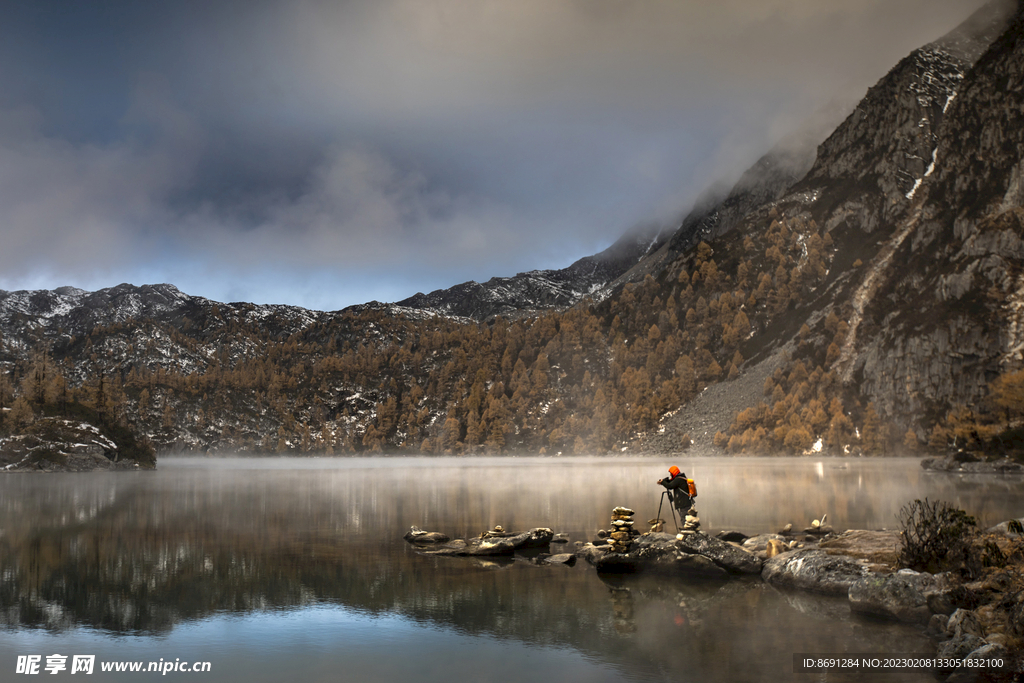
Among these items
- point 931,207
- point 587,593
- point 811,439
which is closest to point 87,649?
point 587,593

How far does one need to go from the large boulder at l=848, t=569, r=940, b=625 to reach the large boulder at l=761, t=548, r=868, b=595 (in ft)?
2.52

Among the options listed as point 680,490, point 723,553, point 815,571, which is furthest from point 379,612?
point 680,490

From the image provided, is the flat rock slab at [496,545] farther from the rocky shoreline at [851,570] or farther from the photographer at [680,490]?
the photographer at [680,490]

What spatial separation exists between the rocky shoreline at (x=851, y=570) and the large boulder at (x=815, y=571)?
3cm

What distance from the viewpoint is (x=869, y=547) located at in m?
19.9

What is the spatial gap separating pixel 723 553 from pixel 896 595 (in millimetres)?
5768

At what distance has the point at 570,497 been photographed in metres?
46.2

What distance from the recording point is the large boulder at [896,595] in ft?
46.3

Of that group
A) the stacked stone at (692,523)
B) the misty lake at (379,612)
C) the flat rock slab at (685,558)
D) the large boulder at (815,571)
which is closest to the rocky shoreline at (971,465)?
the misty lake at (379,612)

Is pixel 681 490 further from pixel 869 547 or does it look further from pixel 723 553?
pixel 869 547

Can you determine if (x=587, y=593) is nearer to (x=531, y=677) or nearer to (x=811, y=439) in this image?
(x=531, y=677)

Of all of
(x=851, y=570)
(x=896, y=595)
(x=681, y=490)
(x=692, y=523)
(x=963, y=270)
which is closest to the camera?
(x=896, y=595)

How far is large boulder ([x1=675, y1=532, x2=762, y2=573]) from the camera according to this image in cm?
1961

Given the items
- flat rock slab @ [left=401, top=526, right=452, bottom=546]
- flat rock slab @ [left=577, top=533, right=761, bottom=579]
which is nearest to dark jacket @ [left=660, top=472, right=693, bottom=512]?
flat rock slab @ [left=577, top=533, right=761, bottom=579]
